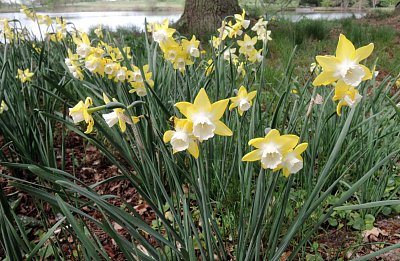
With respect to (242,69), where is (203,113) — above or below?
above

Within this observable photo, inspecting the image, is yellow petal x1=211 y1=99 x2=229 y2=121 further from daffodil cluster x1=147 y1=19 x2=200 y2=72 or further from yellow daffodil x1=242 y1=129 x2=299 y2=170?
daffodil cluster x1=147 y1=19 x2=200 y2=72

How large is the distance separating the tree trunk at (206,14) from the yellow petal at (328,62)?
15.9ft

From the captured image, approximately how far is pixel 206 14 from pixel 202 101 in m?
5.17

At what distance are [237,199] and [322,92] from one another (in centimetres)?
98

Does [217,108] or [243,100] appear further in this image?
[243,100]

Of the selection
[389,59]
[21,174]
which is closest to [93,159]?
[21,174]

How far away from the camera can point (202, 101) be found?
731 millimetres

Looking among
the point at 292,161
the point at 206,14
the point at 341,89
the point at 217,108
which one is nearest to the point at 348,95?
the point at 341,89

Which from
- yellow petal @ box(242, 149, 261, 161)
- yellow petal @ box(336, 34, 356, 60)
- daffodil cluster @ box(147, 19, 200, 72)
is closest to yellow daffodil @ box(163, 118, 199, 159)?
yellow petal @ box(242, 149, 261, 161)

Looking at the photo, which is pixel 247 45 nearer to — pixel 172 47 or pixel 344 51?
pixel 172 47

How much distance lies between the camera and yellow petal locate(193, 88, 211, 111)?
73 cm

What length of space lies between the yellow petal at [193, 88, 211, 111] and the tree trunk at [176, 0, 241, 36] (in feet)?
16.2

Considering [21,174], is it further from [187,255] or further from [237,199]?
[187,255]

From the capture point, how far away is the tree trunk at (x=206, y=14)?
552 centimetres
